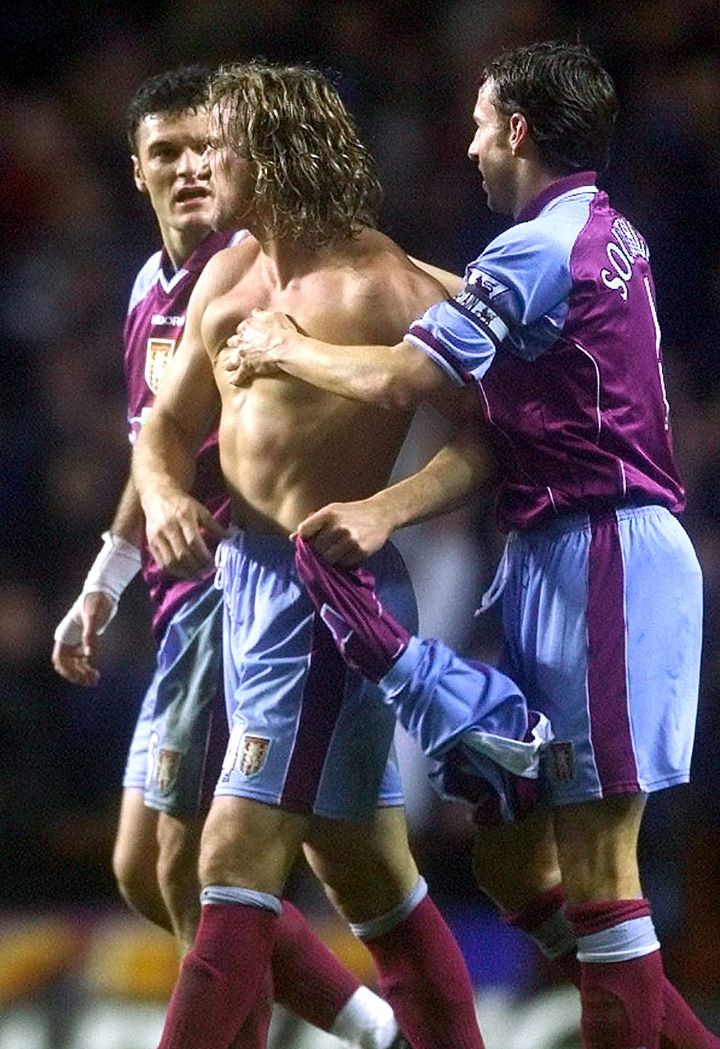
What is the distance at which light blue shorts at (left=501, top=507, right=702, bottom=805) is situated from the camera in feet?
11.2

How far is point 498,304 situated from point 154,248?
356 centimetres

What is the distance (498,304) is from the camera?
3346 millimetres

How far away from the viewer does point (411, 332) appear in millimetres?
3400

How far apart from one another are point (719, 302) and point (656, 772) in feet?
10.2

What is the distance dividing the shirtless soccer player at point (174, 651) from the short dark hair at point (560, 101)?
86 cm

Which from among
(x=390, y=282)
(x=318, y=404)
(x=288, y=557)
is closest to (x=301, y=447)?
(x=318, y=404)

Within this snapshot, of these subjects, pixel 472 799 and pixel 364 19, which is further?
pixel 364 19

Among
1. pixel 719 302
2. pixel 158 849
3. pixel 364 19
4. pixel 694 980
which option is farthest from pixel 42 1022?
pixel 364 19

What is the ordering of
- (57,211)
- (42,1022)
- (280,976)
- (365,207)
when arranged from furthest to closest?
1. (57,211)
2. (42,1022)
3. (280,976)
4. (365,207)

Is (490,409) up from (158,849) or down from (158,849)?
up

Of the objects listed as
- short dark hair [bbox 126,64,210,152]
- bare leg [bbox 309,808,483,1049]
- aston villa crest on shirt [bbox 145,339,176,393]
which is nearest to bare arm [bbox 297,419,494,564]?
bare leg [bbox 309,808,483,1049]

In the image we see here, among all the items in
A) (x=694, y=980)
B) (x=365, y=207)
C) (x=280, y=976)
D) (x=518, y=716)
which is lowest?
(x=694, y=980)

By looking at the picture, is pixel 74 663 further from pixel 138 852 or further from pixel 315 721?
pixel 315 721

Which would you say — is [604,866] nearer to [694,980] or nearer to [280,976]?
[280,976]
